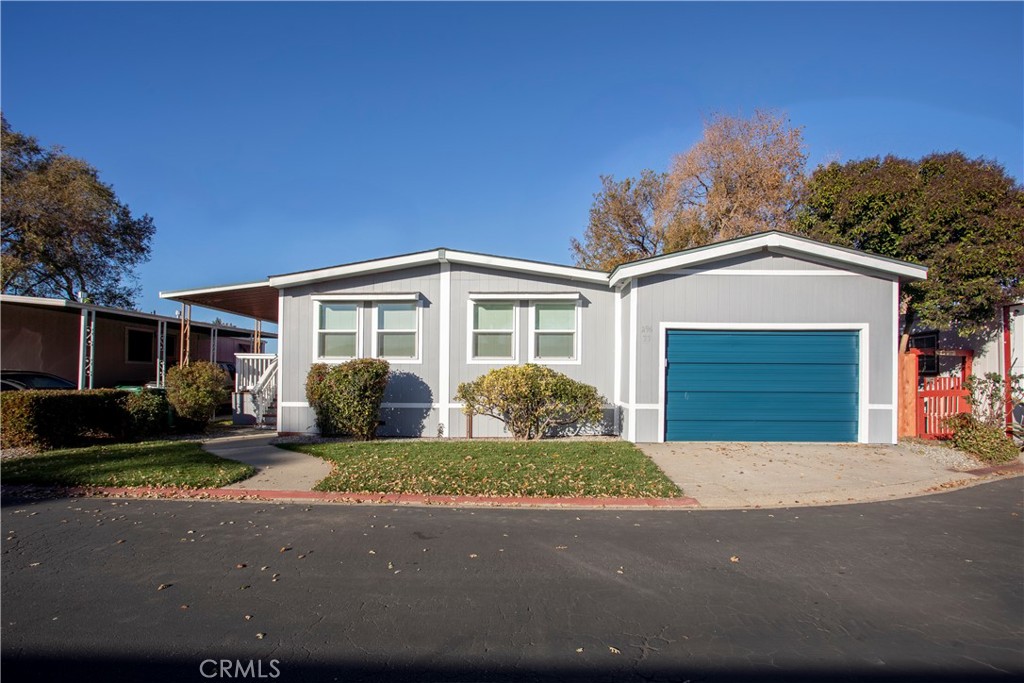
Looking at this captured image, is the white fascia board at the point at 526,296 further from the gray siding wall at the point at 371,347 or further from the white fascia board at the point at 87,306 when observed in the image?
the white fascia board at the point at 87,306

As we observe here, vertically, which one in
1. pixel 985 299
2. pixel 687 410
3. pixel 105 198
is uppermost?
pixel 105 198

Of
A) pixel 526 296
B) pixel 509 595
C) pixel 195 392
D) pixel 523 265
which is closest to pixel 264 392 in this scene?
pixel 195 392

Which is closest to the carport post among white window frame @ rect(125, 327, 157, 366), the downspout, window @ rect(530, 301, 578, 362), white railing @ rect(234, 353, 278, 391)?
white window frame @ rect(125, 327, 157, 366)

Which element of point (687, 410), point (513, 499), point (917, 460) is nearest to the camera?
point (513, 499)

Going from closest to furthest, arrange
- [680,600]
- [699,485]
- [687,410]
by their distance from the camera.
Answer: [680,600] → [699,485] → [687,410]

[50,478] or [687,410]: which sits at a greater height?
[687,410]

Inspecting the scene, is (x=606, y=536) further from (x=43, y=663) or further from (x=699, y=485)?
(x=43, y=663)

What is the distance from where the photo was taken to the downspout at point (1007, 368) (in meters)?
11.1

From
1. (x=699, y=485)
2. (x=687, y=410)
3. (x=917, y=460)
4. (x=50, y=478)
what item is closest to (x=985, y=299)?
(x=917, y=460)

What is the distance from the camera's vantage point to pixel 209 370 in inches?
546

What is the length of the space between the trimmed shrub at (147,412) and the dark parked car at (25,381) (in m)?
4.02

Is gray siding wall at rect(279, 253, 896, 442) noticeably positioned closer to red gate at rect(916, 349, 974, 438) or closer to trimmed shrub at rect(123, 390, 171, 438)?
red gate at rect(916, 349, 974, 438)

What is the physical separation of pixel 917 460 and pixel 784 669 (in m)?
8.19

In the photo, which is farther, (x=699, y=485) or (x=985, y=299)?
(x=985, y=299)
